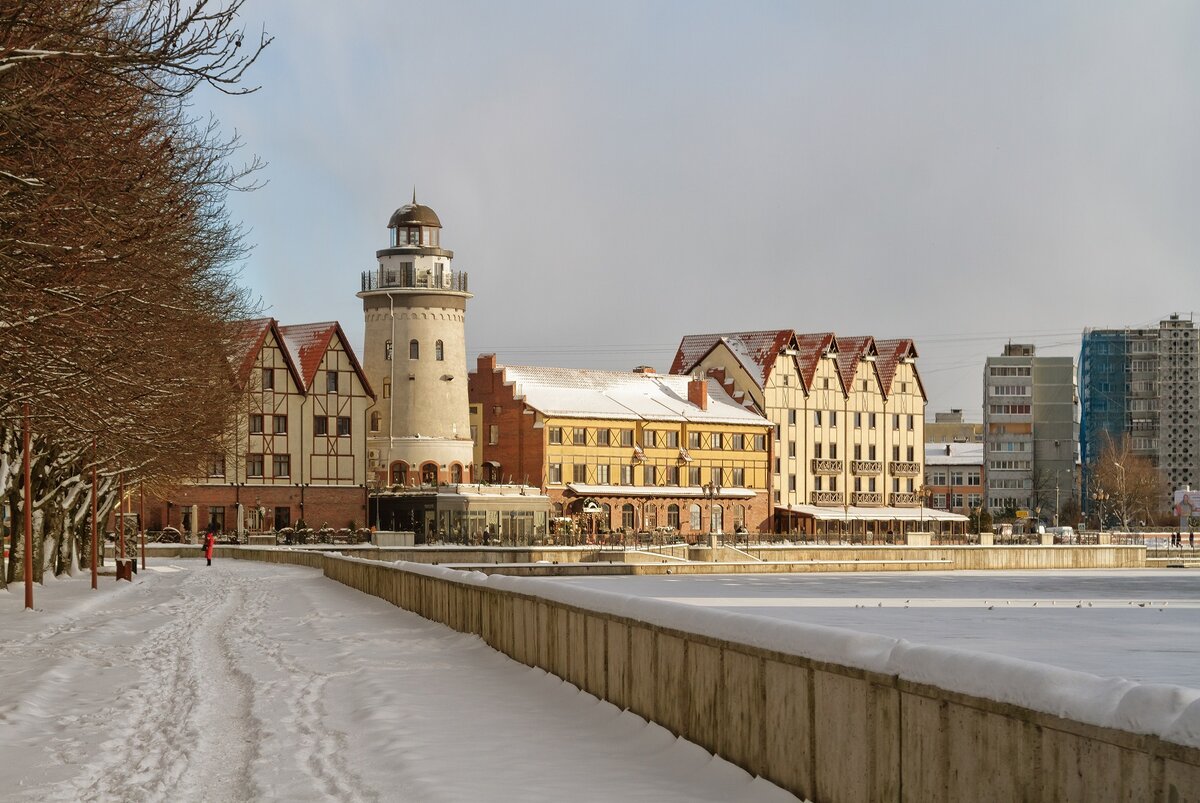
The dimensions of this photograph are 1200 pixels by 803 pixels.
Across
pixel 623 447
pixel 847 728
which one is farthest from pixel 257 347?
pixel 847 728

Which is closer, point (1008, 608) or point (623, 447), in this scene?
point (1008, 608)

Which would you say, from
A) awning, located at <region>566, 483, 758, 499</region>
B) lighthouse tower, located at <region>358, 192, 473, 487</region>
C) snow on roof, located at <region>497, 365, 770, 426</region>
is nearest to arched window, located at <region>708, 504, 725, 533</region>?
awning, located at <region>566, 483, 758, 499</region>

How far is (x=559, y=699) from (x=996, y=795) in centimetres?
1027

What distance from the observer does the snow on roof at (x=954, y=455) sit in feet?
598

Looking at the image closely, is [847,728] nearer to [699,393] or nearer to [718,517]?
[718,517]

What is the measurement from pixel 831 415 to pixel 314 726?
10819 centimetres

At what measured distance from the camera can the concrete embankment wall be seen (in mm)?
7730

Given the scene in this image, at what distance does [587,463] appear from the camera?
344ft

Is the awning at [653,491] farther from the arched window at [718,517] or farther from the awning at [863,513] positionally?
the awning at [863,513]

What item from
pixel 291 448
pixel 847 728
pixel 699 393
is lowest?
pixel 847 728

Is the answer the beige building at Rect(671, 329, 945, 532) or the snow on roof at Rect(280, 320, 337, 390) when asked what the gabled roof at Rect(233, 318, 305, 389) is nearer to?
the snow on roof at Rect(280, 320, 337, 390)

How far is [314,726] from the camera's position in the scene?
16.5m

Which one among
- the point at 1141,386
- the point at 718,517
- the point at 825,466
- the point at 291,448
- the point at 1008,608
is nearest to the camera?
the point at 1008,608

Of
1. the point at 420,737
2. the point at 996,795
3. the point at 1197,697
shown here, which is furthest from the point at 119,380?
the point at 1197,697
